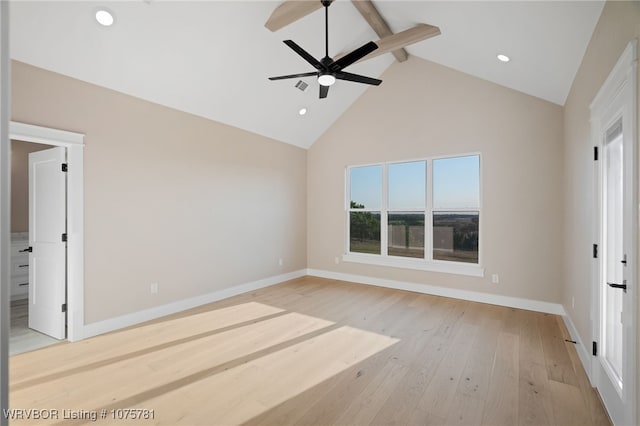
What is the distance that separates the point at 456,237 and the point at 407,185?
123 cm

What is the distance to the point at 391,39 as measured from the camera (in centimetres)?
388

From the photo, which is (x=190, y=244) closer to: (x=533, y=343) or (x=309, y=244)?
(x=309, y=244)

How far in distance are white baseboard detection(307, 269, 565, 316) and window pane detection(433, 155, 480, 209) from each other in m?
1.37

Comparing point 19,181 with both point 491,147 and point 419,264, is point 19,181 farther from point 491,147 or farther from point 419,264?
point 491,147

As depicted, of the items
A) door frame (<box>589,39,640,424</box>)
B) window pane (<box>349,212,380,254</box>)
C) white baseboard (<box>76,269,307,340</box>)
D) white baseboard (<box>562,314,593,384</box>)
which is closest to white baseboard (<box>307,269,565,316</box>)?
white baseboard (<box>562,314,593,384</box>)

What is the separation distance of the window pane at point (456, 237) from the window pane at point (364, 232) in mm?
1117

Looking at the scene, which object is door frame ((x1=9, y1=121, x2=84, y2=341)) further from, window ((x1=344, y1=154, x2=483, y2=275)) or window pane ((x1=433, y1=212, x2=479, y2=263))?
window pane ((x1=433, y1=212, x2=479, y2=263))

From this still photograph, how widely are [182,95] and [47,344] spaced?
10.6ft

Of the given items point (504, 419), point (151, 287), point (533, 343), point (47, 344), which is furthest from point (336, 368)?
point (47, 344)

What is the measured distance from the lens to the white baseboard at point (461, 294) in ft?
13.3

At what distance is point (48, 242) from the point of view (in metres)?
3.32

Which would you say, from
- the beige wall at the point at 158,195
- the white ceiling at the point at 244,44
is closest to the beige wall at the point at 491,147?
the white ceiling at the point at 244,44

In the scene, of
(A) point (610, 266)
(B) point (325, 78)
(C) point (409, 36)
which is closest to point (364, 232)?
(C) point (409, 36)

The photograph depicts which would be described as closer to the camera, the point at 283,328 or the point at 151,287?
the point at 283,328
